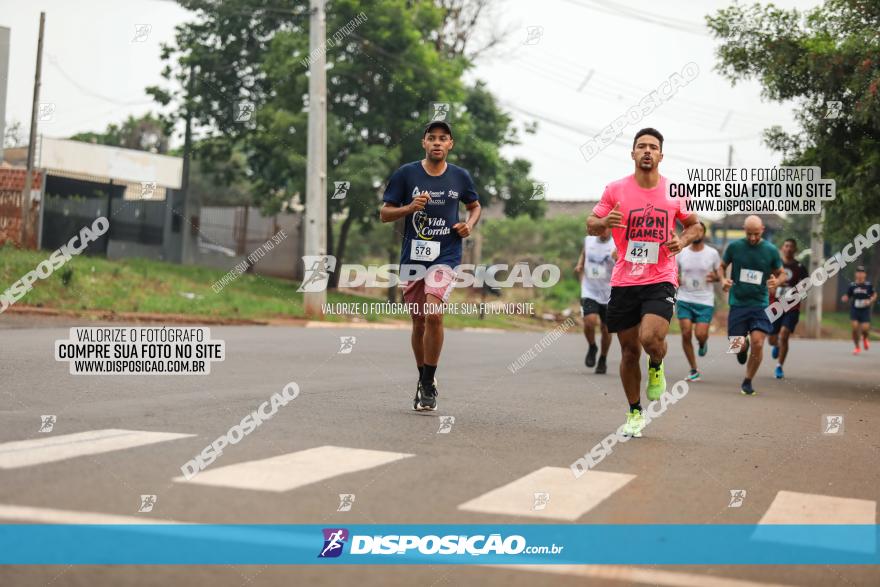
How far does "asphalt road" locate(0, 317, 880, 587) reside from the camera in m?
4.28

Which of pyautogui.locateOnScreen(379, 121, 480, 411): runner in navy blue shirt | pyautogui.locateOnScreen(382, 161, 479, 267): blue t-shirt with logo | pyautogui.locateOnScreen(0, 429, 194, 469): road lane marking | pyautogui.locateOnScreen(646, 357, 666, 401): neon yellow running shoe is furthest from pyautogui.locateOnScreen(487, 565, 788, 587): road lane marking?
pyautogui.locateOnScreen(382, 161, 479, 267): blue t-shirt with logo

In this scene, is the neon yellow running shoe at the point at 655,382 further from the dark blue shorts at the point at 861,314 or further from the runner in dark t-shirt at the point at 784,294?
the dark blue shorts at the point at 861,314

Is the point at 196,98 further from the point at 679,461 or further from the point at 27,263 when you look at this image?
the point at 679,461

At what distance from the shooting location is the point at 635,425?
823cm

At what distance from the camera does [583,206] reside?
2650 inches

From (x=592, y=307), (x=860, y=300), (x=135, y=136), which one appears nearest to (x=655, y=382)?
(x=592, y=307)

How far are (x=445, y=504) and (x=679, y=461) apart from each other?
92.7 inches

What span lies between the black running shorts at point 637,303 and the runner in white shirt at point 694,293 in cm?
683

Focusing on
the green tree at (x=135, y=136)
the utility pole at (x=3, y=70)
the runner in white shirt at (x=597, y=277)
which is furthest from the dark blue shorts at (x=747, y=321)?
the green tree at (x=135, y=136)

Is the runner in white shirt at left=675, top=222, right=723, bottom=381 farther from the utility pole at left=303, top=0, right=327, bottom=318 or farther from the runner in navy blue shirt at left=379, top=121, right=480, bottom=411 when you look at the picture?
the utility pole at left=303, top=0, right=327, bottom=318

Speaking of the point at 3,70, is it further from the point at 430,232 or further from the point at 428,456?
the point at 428,456

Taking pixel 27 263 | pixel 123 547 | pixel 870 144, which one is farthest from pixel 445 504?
pixel 27 263

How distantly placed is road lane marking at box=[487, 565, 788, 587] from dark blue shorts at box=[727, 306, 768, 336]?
30.8ft

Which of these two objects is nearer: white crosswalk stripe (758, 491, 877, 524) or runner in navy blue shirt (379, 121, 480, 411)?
white crosswalk stripe (758, 491, 877, 524)
